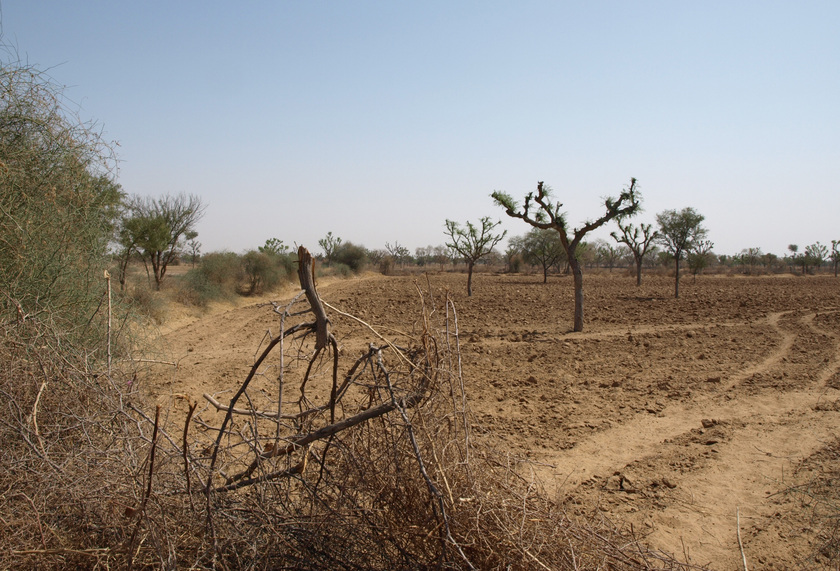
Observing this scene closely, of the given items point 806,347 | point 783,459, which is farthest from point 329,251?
point 783,459

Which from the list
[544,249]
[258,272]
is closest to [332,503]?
[258,272]

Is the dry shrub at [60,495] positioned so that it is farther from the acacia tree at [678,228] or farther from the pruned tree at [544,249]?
the pruned tree at [544,249]

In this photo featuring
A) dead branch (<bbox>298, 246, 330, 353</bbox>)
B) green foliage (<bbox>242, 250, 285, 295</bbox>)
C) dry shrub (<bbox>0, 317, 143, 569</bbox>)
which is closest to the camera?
dead branch (<bbox>298, 246, 330, 353</bbox>)

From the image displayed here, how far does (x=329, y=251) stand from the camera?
181 feet

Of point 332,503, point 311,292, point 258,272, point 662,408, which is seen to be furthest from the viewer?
point 258,272

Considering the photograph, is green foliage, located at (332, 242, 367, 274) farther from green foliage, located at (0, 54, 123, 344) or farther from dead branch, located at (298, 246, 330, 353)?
dead branch, located at (298, 246, 330, 353)

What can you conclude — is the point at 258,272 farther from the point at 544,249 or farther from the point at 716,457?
the point at 716,457

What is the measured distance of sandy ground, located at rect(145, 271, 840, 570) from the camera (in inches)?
159

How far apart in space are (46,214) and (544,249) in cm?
4090

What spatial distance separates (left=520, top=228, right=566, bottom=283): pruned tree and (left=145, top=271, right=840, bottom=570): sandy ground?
2689 cm

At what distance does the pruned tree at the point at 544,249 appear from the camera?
149 ft

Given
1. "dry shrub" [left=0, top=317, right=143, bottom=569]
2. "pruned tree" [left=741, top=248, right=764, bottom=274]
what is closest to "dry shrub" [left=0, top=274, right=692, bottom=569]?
"dry shrub" [left=0, top=317, right=143, bottom=569]

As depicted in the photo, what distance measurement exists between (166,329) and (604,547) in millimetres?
15600

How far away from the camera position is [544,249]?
Answer: 4356 cm
